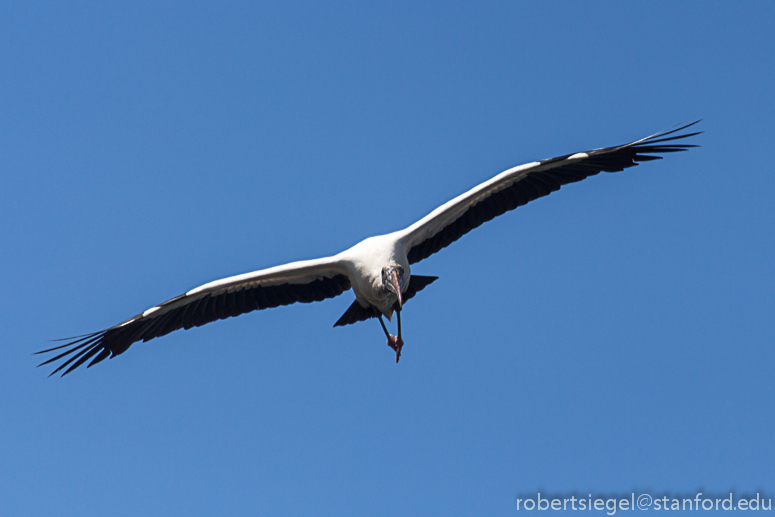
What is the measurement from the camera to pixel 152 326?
1027 centimetres

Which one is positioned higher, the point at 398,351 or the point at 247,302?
the point at 247,302

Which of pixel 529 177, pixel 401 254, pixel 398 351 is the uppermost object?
pixel 529 177

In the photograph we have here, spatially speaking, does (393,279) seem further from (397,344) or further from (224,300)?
(224,300)

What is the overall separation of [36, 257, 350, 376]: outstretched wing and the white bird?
1 centimetres

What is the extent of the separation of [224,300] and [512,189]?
416 cm

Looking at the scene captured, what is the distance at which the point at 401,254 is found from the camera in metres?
9.95

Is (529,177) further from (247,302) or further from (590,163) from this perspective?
(247,302)

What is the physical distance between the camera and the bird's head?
954 cm

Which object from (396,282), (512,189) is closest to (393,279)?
(396,282)

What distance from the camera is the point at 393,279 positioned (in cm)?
955

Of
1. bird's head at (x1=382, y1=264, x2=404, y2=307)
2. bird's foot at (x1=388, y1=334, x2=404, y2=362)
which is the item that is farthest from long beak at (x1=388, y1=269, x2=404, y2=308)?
bird's foot at (x1=388, y1=334, x2=404, y2=362)

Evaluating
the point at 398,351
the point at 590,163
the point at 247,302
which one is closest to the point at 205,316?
the point at 247,302

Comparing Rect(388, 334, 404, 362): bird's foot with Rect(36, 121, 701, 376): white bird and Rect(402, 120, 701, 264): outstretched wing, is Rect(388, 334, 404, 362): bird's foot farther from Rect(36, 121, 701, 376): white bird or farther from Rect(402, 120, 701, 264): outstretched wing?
Rect(402, 120, 701, 264): outstretched wing

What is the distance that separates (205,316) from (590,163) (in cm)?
554
